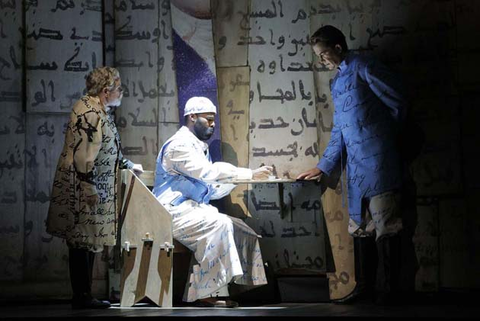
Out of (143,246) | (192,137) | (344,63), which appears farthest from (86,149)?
(344,63)

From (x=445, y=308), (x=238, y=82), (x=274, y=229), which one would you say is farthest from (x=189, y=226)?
(x=445, y=308)

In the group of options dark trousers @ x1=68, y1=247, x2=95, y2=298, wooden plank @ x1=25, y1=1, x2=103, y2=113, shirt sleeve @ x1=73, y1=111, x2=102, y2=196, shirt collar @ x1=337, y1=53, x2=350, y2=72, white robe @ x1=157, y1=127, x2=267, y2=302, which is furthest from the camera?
wooden plank @ x1=25, y1=1, x2=103, y2=113

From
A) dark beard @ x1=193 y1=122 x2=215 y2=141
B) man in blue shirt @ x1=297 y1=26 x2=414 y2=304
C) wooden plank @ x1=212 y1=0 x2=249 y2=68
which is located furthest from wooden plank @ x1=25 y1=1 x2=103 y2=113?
man in blue shirt @ x1=297 y1=26 x2=414 y2=304

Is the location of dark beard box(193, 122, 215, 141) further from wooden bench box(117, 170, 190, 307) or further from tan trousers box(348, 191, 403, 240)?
tan trousers box(348, 191, 403, 240)

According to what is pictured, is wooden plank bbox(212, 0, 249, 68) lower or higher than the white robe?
higher

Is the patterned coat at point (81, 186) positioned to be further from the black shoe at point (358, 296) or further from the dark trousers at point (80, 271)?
the black shoe at point (358, 296)

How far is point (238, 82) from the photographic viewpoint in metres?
7.12

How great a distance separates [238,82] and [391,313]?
8.15ft

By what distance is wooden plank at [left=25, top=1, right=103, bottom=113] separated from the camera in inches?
278

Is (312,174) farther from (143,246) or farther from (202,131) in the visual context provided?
(143,246)

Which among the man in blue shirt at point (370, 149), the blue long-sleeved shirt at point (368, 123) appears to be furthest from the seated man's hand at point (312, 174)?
the blue long-sleeved shirt at point (368, 123)

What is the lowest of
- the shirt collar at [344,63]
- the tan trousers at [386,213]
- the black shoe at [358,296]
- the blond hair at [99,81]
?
the black shoe at [358,296]

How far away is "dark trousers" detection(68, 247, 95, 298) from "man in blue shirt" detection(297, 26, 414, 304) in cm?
187

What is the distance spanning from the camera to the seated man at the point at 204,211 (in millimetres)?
6238
